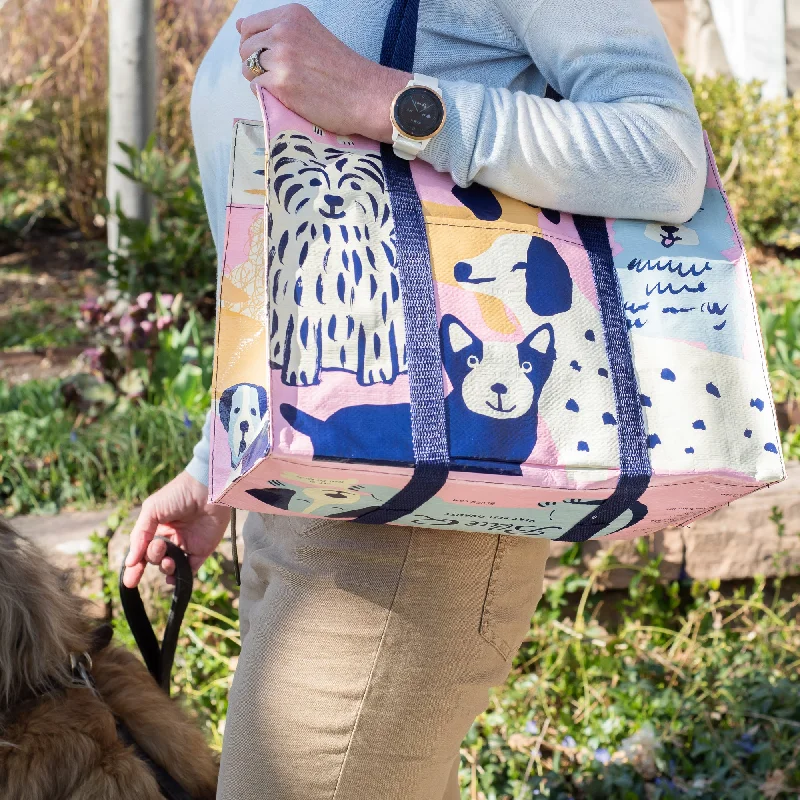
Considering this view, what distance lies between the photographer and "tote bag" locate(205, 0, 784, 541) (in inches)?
38.2

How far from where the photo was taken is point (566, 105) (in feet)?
3.56

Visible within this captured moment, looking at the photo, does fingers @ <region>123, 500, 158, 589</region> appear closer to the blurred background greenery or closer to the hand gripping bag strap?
the hand gripping bag strap

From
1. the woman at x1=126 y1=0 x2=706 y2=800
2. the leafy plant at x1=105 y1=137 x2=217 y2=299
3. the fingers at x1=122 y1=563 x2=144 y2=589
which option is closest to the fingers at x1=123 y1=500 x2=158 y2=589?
the fingers at x1=122 y1=563 x2=144 y2=589

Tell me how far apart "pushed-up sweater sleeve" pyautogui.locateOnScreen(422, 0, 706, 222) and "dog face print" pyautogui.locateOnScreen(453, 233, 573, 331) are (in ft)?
0.22

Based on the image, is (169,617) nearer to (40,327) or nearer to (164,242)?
(164,242)

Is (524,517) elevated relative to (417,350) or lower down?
lower down

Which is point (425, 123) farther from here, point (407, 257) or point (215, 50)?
point (215, 50)

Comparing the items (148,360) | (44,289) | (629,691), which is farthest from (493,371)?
(44,289)

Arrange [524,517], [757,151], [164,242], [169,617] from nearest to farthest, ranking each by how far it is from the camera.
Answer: [524,517], [169,617], [164,242], [757,151]

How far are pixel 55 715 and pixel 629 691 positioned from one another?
1.91 metres

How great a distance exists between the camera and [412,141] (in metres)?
1.05

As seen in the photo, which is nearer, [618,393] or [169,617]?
[618,393]

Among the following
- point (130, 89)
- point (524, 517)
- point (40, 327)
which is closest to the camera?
point (524, 517)

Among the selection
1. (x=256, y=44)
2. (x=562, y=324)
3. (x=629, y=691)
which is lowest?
(x=629, y=691)
